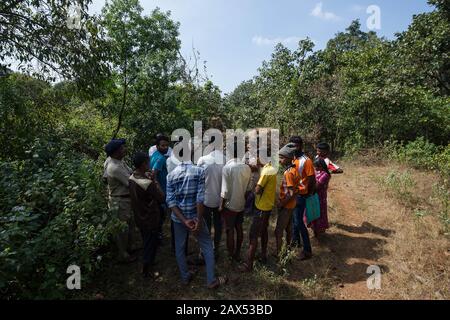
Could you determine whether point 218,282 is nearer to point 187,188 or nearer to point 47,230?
point 187,188

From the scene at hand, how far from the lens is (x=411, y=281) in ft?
12.0

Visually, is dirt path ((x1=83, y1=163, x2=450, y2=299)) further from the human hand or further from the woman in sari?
the human hand

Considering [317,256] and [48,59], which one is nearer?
[317,256]

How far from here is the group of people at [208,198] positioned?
341cm

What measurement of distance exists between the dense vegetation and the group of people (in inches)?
15.6

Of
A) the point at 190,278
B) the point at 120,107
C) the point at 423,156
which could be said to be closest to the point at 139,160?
the point at 190,278

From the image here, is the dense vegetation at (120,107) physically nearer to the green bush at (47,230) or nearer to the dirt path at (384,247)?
the green bush at (47,230)

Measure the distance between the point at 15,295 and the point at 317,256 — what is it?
357cm

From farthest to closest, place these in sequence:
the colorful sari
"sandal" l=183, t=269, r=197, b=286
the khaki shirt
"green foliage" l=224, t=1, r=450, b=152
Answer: "green foliage" l=224, t=1, r=450, b=152, the colorful sari, the khaki shirt, "sandal" l=183, t=269, r=197, b=286

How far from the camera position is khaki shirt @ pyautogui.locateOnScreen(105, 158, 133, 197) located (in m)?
3.85

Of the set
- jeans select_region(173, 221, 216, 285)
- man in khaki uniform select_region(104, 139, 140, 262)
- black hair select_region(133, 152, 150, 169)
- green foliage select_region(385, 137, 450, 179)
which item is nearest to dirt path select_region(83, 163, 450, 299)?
jeans select_region(173, 221, 216, 285)

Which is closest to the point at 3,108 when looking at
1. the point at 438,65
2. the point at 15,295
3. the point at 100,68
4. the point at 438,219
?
the point at 100,68

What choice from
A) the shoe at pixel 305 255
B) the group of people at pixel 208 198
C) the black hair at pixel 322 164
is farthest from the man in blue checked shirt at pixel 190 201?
the black hair at pixel 322 164
